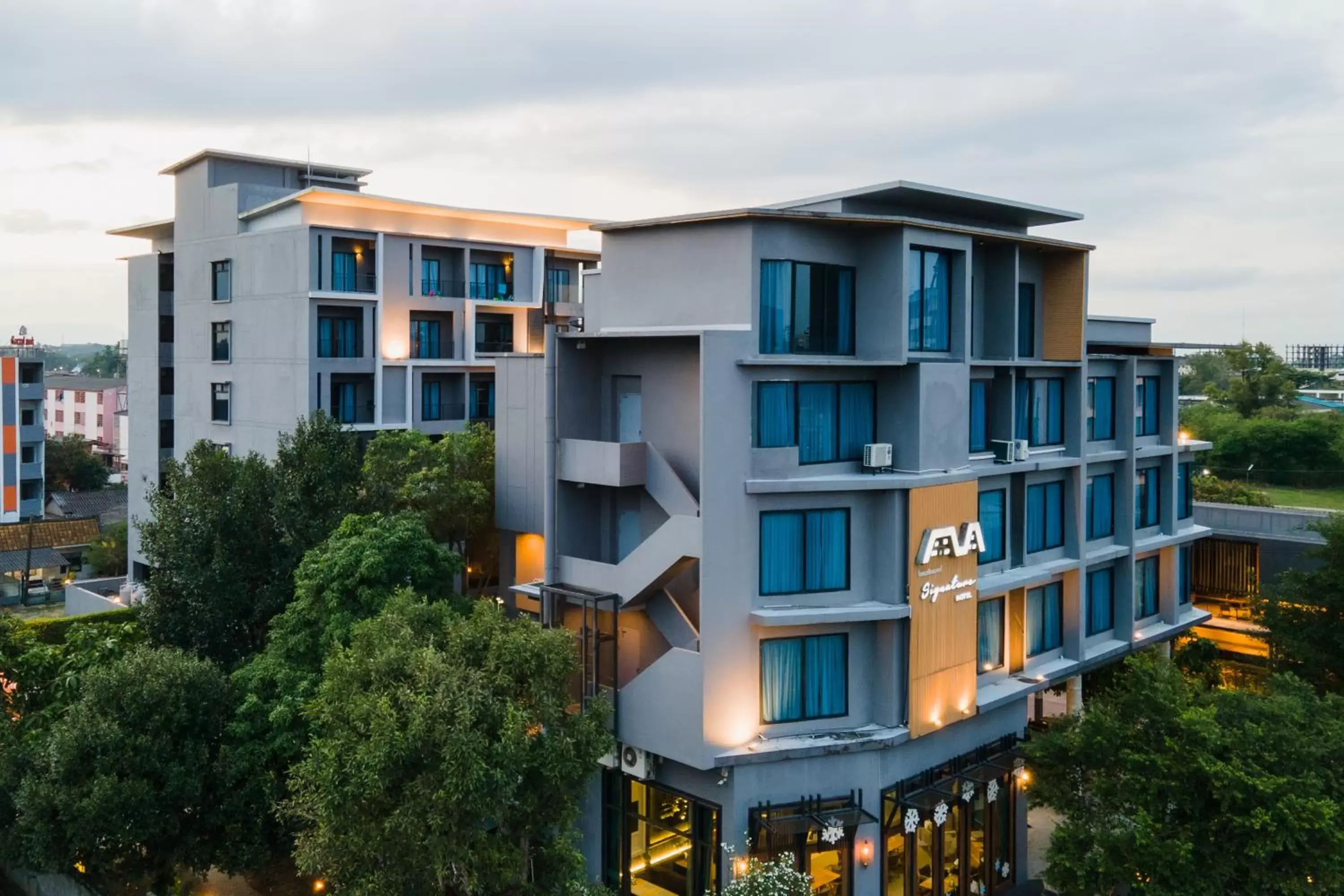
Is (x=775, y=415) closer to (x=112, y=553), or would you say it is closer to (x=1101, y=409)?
(x=1101, y=409)

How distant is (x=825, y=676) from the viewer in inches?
952

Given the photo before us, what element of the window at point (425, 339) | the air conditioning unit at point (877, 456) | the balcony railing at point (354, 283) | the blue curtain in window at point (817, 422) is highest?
the balcony railing at point (354, 283)

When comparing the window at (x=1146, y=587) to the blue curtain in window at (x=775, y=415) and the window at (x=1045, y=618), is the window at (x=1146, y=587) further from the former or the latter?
the blue curtain in window at (x=775, y=415)

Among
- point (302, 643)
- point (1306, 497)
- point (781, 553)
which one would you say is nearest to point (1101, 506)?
point (781, 553)

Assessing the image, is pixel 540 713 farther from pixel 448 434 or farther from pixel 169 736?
pixel 448 434

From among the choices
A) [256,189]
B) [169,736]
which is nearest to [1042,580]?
[169,736]

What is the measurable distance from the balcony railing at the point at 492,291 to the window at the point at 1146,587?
31.1 m

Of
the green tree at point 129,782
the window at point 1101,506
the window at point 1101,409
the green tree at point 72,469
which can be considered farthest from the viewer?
the green tree at point 72,469

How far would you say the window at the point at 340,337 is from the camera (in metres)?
46.6

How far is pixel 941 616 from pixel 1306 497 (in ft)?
204

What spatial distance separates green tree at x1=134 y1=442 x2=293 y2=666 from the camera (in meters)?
31.8

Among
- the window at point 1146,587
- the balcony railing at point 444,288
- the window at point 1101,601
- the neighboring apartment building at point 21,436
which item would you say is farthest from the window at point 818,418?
the neighboring apartment building at point 21,436

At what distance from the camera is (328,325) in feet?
154

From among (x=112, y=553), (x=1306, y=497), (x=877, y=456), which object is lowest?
(x=112, y=553)
